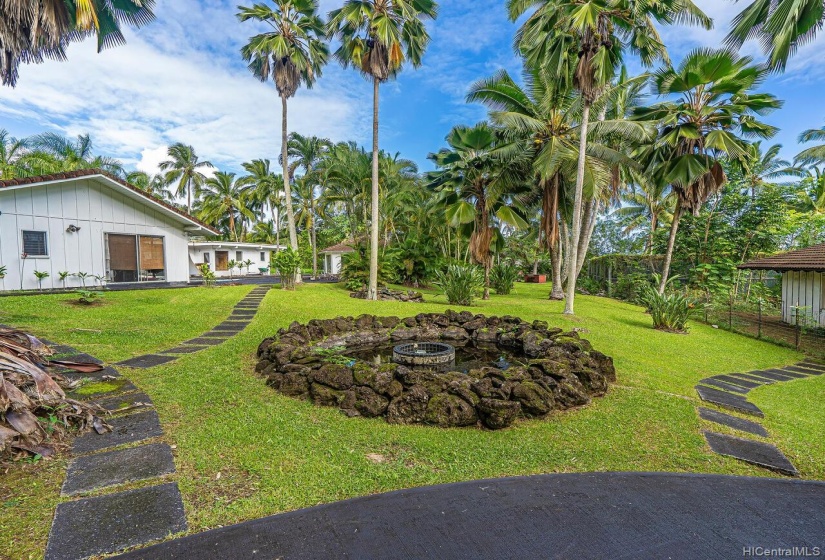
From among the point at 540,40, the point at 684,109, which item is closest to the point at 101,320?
the point at 540,40

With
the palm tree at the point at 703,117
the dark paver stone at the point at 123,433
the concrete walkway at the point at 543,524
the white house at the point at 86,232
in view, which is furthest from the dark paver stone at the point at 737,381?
the white house at the point at 86,232

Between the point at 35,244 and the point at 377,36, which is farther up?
the point at 377,36

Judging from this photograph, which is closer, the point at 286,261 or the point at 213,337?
the point at 213,337

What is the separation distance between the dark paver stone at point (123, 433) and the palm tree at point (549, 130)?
489 inches

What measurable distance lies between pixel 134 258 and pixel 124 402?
13008mm

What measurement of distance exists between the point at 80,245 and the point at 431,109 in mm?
21134

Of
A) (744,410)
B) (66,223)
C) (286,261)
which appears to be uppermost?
(66,223)

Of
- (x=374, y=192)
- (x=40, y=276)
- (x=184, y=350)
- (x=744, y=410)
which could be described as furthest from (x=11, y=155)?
(x=744, y=410)

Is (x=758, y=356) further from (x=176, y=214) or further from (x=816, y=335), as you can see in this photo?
(x=176, y=214)

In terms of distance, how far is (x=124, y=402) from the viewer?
424 cm

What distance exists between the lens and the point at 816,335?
9992 millimetres

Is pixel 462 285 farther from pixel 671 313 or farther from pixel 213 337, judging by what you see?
pixel 213 337

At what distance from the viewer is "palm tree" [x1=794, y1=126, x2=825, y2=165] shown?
17.0 metres

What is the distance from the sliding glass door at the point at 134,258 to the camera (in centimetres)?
1389
